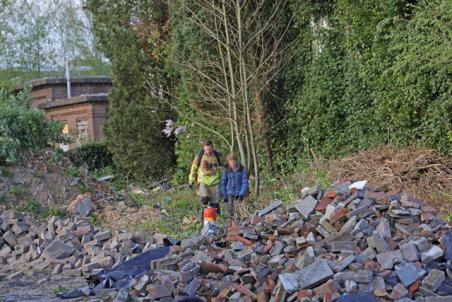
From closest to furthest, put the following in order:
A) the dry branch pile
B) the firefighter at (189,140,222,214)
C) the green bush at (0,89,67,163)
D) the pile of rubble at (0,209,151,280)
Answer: the pile of rubble at (0,209,151,280)
the dry branch pile
the firefighter at (189,140,222,214)
the green bush at (0,89,67,163)

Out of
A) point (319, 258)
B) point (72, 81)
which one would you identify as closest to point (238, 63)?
point (319, 258)

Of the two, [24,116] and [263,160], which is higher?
[24,116]

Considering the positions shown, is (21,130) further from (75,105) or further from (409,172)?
(75,105)

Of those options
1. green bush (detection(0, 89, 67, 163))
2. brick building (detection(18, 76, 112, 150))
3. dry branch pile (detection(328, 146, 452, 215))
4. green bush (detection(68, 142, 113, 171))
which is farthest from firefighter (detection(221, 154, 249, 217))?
brick building (detection(18, 76, 112, 150))

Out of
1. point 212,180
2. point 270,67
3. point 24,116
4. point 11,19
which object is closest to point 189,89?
point 270,67

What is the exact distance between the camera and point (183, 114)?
66.4ft

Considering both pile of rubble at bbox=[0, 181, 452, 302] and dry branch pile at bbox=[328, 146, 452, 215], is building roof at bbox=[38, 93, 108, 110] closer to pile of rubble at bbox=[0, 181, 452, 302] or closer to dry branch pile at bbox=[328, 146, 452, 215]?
dry branch pile at bbox=[328, 146, 452, 215]

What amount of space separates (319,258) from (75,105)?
25361 millimetres

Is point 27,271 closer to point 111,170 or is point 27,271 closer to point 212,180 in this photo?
point 212,180

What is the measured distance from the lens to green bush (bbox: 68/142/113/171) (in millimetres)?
26375

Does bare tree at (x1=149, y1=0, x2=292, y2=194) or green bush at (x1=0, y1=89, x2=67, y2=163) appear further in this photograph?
green bush at (x1=0, y1=89, x2=67, y2=163)

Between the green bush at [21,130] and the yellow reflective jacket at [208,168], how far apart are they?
6.66 m

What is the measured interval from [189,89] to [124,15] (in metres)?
5.31

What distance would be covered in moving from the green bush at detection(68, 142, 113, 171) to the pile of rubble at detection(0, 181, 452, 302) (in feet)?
54.6
